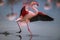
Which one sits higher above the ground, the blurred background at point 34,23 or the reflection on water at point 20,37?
the blurred background at point 34,23

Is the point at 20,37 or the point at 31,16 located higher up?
the point at 31,16

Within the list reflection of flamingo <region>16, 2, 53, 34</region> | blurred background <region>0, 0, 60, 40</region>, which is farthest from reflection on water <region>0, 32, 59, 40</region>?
reflection of flamingo <region>16, 2, 53, 34</region>

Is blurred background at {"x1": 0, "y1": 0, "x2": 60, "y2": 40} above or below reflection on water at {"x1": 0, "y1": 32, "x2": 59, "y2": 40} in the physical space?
above

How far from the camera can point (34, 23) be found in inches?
79.6

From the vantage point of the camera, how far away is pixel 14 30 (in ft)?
6.64

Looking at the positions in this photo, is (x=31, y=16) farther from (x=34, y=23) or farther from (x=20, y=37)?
(x=20, y=37)

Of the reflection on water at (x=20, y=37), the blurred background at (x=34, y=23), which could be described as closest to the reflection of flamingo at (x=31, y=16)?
the blurred background at (x=34, y=23)

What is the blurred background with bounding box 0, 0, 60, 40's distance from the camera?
2.01 metres

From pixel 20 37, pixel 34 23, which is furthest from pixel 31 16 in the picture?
pixel 20 37

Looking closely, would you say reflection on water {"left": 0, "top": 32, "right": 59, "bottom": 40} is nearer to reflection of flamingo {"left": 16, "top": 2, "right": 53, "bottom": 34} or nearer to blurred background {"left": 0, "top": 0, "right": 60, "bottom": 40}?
blurred background {"left": 0, "top": 0, "right": 60, "bottom": 40}

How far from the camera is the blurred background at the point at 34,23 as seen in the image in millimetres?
2006

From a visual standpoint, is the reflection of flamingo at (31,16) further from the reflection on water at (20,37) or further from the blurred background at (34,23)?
the reflection on water at (20,37)

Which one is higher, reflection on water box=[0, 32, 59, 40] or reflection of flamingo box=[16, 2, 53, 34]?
reflection of flamingo box=[16, 2, 53, 34]

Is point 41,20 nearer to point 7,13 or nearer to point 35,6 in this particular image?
point 35,6
